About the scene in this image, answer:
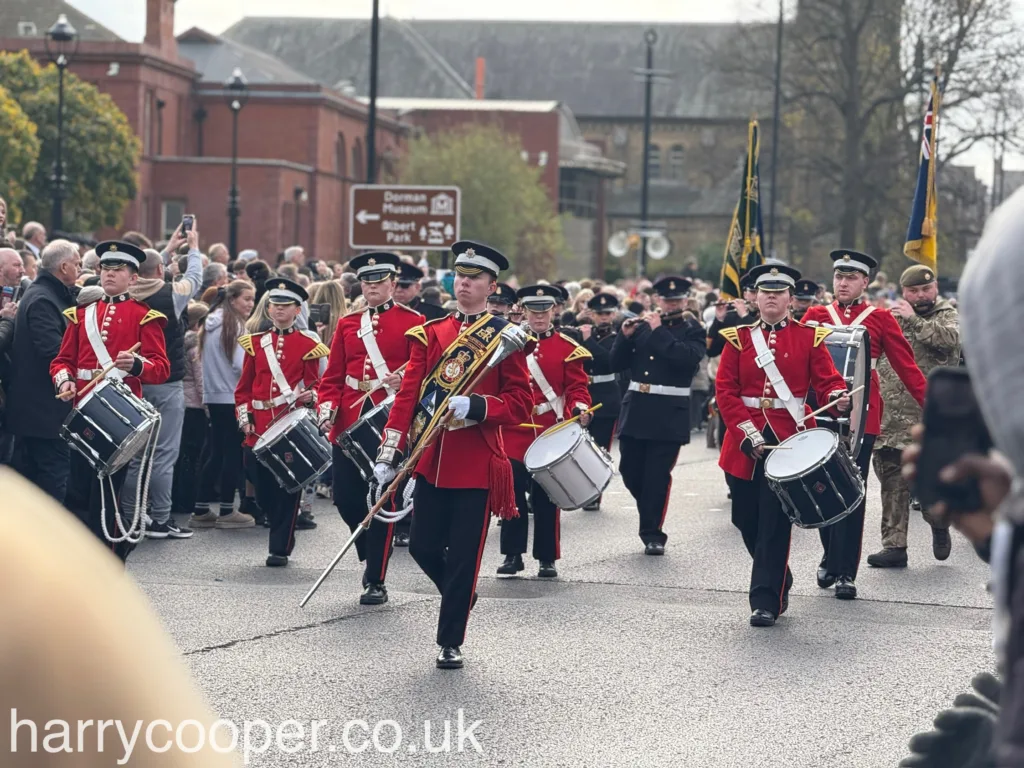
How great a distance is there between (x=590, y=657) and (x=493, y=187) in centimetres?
6500

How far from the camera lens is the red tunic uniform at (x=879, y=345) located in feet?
35.7

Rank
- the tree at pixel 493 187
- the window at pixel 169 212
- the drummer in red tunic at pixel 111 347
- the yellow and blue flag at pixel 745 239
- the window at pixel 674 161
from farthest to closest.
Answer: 1. the window at pixel 674 161
2. the tree at pixel 493 187
3. the window at pixel 169 212
4. the yellow and blue flag at pixel 745 239
5. the drummer in red tunic at pixel 111 347

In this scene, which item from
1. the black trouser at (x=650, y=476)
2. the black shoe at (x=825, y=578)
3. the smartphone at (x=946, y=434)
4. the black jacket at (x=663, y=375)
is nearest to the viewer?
the smartphone at (x=946, y=434)

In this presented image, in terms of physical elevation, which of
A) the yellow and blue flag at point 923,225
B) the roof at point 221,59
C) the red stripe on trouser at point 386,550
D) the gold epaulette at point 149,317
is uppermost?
the roof at point 221,59

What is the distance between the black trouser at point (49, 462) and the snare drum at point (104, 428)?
58.4 inches

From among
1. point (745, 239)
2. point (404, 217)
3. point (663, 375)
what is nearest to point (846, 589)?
point (663, 375)

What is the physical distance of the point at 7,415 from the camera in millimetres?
11164

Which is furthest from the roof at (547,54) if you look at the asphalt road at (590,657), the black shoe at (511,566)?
the asphalt road at (590,657)

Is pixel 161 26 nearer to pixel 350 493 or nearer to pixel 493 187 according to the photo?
pixel 493 187

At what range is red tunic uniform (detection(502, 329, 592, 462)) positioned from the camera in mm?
11953

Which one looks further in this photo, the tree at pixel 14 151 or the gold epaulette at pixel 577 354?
the tree at pixel 14 151

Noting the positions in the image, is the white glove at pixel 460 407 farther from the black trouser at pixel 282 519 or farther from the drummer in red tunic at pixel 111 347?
the black trouser at pixel 282 519

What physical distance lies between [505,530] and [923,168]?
519 cm

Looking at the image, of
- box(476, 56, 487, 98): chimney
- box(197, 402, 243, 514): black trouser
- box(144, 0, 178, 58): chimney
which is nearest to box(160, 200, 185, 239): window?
box(144, 0, 178, 58): chimney
